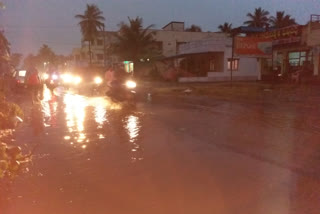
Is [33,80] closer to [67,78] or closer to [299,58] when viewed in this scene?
[67,78]

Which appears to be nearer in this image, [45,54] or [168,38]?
[168,38]

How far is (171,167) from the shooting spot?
6.45 meters

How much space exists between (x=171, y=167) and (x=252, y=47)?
2738cm

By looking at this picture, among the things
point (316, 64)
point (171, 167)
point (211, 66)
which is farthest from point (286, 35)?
point (171, 167)

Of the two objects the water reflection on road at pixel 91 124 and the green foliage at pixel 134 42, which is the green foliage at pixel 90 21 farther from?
the water reflection on road at pixel 91 124

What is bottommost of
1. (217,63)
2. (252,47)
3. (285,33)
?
(217,63)

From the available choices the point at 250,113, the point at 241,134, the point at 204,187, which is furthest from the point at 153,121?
the point at 204,187

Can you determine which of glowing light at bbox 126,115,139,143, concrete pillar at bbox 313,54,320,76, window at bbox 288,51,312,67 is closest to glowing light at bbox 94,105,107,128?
glowing light at bbox 126,115,139,143

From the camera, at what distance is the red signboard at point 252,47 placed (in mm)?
30953

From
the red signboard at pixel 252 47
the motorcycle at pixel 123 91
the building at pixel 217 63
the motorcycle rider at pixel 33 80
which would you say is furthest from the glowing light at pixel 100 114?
the building at pixel 217 63

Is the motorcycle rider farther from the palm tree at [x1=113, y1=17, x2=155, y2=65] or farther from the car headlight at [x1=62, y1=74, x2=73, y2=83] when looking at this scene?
the palm tree at [x1=113, y1=17, x2=155, y2=65]

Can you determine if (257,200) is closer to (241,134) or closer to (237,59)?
(241,134)

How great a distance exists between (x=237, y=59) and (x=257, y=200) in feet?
118

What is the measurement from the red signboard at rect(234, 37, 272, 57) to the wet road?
20068 mm
